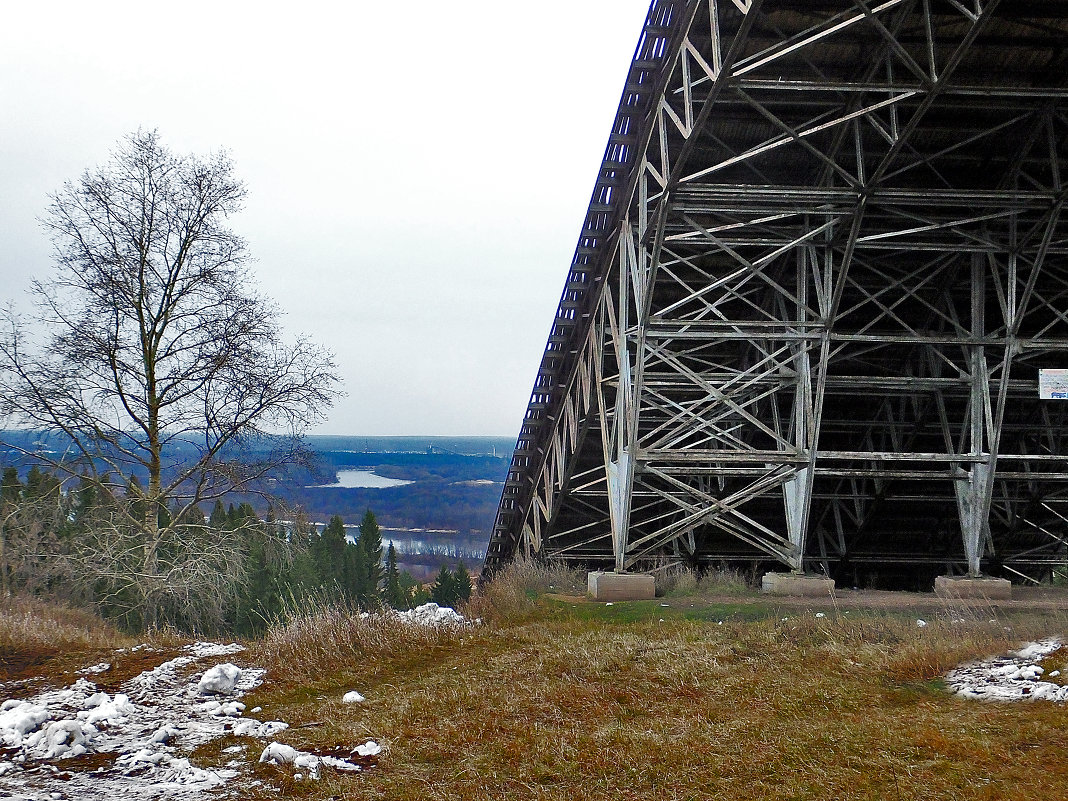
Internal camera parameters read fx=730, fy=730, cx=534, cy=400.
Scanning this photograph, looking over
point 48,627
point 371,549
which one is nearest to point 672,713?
point 48,627

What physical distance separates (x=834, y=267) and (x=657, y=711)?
11.4m

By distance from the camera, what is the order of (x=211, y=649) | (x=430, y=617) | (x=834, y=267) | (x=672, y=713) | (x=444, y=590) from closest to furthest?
(x=672, y=713) < (x=211, y=649) < (x=430, y=617) < (x=834, y=267) < (x=444, y=590)

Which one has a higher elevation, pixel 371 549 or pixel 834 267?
pixel 834 267

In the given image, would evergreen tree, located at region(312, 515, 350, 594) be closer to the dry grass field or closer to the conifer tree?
the conifer tree

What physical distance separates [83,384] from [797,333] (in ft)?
39.2

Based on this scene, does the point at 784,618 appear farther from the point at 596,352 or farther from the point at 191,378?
the point at 191,378

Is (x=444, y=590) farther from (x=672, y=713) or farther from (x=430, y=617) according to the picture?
(x=672, y=713)

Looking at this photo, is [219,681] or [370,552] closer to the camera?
[219,681]

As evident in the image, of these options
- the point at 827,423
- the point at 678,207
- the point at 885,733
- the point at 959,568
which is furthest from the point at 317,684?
the point at 959,568

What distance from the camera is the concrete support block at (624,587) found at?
12.8 m

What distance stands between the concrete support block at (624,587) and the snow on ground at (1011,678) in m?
6.26

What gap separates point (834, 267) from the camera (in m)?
14.8

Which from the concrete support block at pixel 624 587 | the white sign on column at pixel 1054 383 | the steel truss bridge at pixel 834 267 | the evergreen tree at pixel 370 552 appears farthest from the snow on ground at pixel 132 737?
the evergreen tree at pixel 370 552

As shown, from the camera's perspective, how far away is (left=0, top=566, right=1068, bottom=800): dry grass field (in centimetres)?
436
